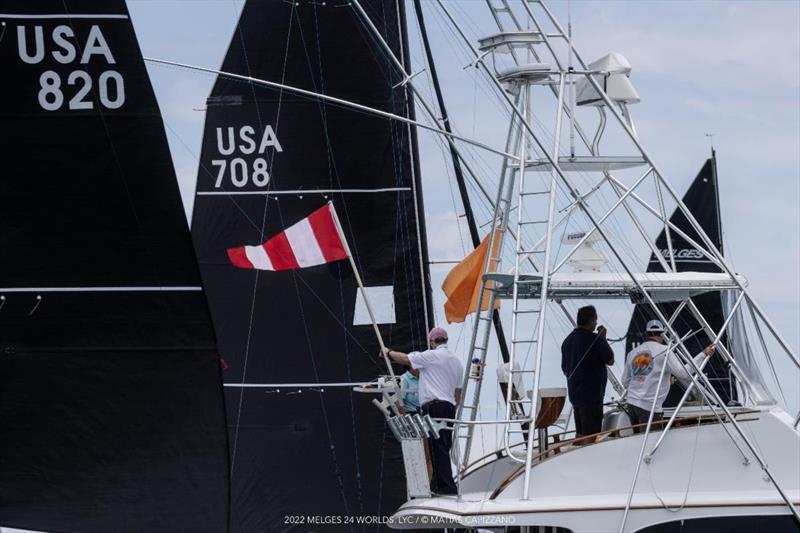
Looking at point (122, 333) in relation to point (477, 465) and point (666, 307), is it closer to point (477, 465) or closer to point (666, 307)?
point (477, 465)

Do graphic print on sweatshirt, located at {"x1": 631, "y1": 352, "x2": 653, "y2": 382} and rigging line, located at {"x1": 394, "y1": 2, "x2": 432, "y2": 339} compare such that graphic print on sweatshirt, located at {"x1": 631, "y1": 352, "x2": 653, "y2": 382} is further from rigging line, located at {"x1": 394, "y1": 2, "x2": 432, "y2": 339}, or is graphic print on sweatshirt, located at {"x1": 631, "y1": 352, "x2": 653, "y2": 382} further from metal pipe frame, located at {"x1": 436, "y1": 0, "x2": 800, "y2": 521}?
rigging line, located at {"x1": 394, "y1": 2, "x2": 432, "y2": 339}

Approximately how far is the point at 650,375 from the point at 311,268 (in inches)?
301

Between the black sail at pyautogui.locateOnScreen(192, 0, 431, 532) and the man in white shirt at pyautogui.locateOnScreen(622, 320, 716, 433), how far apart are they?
6.40 meters

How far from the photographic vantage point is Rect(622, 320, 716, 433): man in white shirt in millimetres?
14023

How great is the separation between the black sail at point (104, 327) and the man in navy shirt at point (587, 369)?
379 centimetres

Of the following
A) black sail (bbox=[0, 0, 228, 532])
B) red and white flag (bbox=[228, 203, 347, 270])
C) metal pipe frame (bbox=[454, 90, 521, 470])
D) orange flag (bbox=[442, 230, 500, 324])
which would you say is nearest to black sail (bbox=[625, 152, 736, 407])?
red and white flag (bbox=[228, 203, 347, 270])

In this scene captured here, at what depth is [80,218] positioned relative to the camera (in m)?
11.7

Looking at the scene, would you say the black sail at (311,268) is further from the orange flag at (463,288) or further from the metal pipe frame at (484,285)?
the metal pipe frame at (484,285)

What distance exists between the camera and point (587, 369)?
46.6 ft

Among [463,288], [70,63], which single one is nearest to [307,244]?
[463,288]

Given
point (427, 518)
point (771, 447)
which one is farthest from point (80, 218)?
point (771, 447)

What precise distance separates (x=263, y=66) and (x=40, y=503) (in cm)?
1049

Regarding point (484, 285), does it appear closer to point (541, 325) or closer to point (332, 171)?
point (541, 325)

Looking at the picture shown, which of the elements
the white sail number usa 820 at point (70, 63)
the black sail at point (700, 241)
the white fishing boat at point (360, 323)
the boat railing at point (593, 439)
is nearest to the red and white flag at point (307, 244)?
the white fishing boat at point (360, 323)
